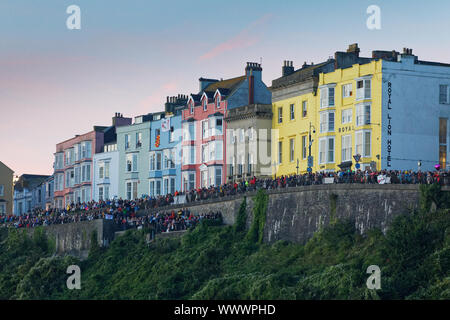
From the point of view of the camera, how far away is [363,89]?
101500 mm

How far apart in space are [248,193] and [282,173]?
38.4 ft

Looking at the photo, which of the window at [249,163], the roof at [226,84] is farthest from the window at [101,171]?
the window at [249,163]

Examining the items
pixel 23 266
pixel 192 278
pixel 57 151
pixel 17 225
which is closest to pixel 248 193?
pixel 192 278

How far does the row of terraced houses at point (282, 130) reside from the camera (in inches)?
3942

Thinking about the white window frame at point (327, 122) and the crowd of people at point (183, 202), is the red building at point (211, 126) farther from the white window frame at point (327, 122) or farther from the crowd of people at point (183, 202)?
the white window frame at point (327, 122)

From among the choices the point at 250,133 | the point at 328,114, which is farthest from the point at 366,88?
the point at 250,133

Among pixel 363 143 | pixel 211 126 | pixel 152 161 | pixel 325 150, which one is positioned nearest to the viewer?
pixel 363 143

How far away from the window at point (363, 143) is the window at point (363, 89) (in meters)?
2.50

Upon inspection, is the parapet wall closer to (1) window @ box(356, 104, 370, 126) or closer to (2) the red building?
(1) window @ box(356, 104, 370, 126)

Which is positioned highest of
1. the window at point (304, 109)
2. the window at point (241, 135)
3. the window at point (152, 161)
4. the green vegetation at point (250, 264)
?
the window at point (304, 109)

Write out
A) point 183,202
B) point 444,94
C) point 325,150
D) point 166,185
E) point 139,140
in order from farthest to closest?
point 139,140
point 166,185
point 183,202
point 325,150
point 444,94

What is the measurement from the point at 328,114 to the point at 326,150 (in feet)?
8.91

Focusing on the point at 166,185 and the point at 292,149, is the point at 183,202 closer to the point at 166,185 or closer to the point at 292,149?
the point at 292,149
